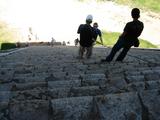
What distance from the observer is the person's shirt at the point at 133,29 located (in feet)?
33.1

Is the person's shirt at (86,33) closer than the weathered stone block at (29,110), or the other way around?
the weathered stone block at (29,110)

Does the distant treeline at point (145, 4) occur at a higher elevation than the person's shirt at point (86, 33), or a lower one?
higher

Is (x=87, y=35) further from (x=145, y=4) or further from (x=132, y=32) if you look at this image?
(x=145, y=4)

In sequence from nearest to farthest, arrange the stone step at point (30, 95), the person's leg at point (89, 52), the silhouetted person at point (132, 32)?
1. the stone step at point (30, 95)
2. the silhouetted person at point (132, 32)
3. the person's leg at point (89, 52)

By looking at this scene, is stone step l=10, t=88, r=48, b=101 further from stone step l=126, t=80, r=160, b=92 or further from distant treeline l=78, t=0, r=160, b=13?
distant treeline l=78, t=0, r=160, b=13

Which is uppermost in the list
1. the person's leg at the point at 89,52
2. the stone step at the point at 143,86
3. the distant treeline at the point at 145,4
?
the distant treeline at the point at 145,4

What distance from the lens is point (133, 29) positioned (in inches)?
400

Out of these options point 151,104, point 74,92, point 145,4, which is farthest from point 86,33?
point 145,4

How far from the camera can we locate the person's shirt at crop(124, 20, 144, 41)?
10.1 meters

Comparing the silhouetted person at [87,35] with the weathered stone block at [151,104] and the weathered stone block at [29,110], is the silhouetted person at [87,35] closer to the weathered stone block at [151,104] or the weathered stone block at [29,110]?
the weathered stone block at [151,104]

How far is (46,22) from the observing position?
33188mm

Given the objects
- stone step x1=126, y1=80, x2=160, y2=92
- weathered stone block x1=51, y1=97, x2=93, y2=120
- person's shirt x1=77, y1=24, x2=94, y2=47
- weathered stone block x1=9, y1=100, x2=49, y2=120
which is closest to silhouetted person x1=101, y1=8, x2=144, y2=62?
person's shirt x1=77, y1=24, x2=94, y2=47

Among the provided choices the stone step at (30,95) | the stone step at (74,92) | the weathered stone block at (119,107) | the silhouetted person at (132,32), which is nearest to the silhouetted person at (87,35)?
the silhouetted person at (132,32)

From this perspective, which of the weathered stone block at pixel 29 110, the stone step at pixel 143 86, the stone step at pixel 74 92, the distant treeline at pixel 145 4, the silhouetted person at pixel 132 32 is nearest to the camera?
the weathered stone block at pixel 29 110
